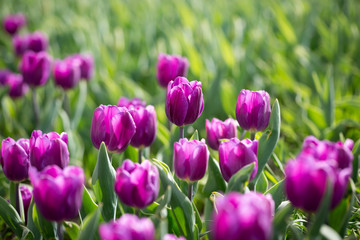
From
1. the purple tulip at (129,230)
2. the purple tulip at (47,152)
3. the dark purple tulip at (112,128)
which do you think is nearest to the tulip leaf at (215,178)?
the dark purple tulip at (112,128)

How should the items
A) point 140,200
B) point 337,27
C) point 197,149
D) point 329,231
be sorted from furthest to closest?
point 337,27 < point 197,149 < point 140,200 < point 329,231

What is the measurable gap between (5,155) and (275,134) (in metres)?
0.64

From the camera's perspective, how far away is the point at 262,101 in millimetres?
1021

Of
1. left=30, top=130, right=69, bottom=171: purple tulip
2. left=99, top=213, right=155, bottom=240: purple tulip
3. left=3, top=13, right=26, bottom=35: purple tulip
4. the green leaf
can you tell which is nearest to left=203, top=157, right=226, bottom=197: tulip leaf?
the green leaf

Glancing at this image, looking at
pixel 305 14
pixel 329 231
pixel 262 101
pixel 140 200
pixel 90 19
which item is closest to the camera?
pixel 329 231

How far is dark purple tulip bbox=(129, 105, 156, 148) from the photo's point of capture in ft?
3.45

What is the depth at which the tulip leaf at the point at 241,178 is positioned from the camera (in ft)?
2.75

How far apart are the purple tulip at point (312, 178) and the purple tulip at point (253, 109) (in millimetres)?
323

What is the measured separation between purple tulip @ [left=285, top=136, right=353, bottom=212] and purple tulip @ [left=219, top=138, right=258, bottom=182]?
187mm

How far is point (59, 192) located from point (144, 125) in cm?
40

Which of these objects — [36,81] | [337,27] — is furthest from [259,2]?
[36,81]

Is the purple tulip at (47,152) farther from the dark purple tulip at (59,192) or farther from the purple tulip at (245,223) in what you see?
the purple tulip at (245,223)

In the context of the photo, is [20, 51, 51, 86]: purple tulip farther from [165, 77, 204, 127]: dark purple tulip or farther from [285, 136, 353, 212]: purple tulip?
[285, 136, 353, 212]: purple tulip

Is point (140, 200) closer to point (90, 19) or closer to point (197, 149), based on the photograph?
point (197, 149)
